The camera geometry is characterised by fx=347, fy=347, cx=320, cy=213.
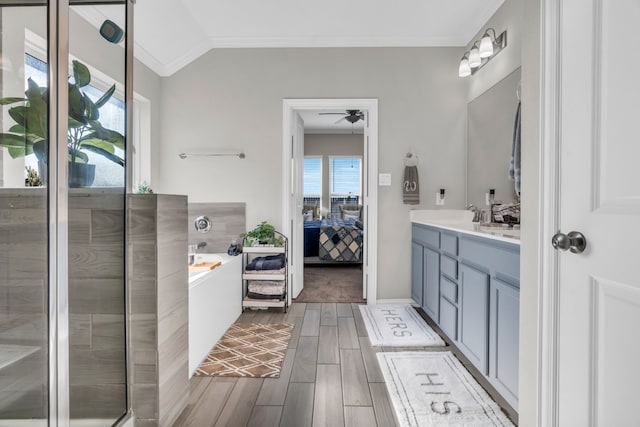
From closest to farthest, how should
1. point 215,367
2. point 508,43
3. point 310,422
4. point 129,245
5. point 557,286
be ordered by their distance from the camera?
point 557,286 → point 129,245 → point 310,422 → point 215,367 → point 508,43

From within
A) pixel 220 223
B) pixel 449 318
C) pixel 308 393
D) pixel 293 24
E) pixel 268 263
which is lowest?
pixel 308 393

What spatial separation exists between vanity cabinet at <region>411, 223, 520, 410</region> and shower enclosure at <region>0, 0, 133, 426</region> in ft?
5.87

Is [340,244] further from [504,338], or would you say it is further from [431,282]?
[504,338]

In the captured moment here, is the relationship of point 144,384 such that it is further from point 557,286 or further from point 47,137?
point 557,286

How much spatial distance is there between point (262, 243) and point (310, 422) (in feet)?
6.40

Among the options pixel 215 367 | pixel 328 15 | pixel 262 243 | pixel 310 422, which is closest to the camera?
pixel 310 422

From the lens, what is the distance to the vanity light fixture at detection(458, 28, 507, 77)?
9.21 ft

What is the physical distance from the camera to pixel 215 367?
215 cm

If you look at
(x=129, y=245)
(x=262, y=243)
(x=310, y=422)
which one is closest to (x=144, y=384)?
(x=129, y=245)

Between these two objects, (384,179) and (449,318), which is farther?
(384,179)

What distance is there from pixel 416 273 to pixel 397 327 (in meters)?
0.63

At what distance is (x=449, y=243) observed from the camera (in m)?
2.41

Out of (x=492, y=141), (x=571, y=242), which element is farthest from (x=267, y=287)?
(x=571, y=242)

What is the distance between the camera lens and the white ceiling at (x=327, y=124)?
634cm
